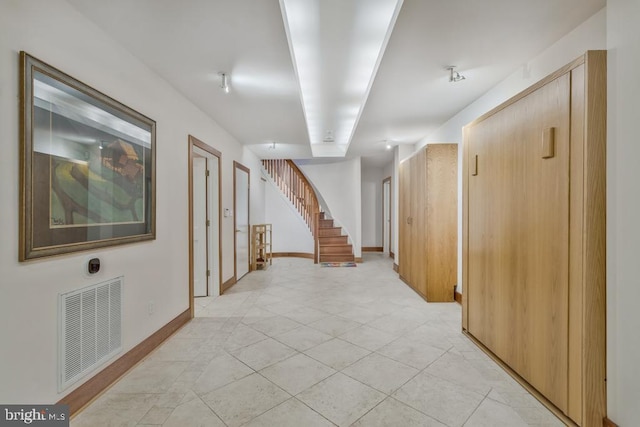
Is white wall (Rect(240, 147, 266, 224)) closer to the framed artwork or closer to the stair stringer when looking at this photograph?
the stair stringer

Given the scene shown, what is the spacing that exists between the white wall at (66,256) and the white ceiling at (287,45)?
186 mm

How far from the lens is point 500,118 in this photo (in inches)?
89.1

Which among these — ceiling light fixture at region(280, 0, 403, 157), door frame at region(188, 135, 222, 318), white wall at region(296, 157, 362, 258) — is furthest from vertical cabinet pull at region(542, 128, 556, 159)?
white wall at region(296, 157, 362, 258)

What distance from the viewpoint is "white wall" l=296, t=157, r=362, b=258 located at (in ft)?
23.0

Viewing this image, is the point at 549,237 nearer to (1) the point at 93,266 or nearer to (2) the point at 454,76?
(2) the point at 454,76

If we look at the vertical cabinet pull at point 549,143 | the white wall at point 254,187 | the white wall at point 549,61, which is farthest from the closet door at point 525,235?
the white wall at point 254,187

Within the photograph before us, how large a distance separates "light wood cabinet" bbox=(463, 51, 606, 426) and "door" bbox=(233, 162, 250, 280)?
147 inches

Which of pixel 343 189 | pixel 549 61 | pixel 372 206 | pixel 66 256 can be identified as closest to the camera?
pixel 66 256

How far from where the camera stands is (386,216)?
323 inches

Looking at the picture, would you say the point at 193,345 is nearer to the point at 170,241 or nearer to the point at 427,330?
the point at 170,241

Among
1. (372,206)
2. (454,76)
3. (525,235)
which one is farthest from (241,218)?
(372,206)

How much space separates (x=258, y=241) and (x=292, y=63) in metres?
4.50

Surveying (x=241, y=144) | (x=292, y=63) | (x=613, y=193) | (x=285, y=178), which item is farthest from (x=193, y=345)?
(x=285, y=178)

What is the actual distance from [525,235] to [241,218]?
14.4 feet
